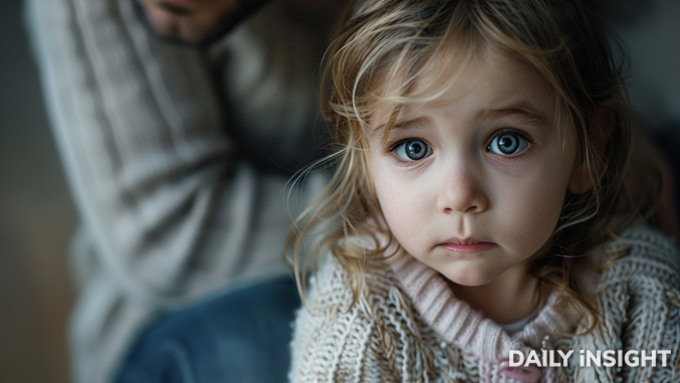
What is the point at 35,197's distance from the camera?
979 mm

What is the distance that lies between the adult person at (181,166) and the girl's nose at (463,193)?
14.7 inches

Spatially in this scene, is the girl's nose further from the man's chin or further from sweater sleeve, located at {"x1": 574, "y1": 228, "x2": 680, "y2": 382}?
the man's chin

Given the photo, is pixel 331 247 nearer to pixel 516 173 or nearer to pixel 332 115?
pixel 332 115

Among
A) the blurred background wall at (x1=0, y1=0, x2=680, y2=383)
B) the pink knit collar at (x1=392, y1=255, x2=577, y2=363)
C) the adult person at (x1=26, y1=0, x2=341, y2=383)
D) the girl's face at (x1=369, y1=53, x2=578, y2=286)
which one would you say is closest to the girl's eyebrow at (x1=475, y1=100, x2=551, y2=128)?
the girl's face at (x1=369, y1=53, x2=578, y2=286)

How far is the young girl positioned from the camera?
70 cm

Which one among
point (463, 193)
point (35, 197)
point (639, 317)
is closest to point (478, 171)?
point (463, 193)

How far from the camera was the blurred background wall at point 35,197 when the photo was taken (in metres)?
0.94

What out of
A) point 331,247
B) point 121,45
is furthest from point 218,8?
point 331,247

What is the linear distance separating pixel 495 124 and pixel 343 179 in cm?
27

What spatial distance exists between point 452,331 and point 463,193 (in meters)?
0.26

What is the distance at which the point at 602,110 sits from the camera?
0.83m

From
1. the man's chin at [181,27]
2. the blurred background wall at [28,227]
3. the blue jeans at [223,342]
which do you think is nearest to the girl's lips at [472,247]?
the blue jeans at [223,342]

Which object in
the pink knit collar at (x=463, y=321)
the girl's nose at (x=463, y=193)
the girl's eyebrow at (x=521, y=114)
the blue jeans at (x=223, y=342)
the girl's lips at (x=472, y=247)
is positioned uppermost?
the girl's eyebrow at (x=521, y=114)

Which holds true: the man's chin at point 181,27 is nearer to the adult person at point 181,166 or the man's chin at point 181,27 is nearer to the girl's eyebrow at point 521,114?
the adult person at point 181,166
